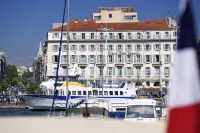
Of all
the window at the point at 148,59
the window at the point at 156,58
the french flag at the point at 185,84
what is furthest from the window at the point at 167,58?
the french flag at the point at 185,84

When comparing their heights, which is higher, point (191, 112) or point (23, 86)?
point (23, 86)

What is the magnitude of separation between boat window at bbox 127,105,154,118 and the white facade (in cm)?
4346

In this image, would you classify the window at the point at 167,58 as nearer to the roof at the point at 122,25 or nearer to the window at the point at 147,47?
the window at the point at 147,47

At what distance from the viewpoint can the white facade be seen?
59.0 metres

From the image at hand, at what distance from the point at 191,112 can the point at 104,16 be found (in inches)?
2479

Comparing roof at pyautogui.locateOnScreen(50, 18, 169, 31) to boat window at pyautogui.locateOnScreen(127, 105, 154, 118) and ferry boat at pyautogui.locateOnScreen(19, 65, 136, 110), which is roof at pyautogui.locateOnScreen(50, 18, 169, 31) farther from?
boat window at pyautogui.locateOnScreen(127, 105, 154, 118)

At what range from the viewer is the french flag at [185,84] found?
6.22ft

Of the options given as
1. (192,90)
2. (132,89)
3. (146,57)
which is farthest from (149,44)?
(192,90)

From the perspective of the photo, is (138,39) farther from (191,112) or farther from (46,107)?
(191,112)

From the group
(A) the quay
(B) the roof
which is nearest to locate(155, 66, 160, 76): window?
(B) the roof

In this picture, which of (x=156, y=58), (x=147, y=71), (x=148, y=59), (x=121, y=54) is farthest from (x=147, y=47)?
(x=121, y=54)

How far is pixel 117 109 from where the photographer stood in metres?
26.6

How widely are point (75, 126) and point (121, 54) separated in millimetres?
54791

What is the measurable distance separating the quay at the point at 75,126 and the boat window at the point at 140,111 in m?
7.69
